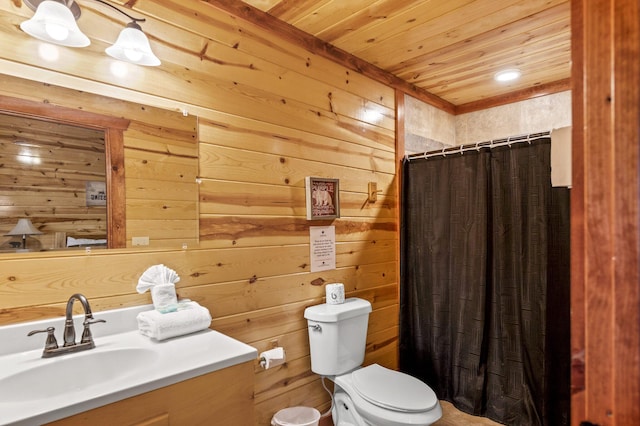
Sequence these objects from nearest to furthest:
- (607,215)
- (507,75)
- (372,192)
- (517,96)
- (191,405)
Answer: (607,215), (191,405), (372,192), (507,75), (517,96)

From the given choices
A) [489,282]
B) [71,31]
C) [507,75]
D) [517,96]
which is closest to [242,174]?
[71,31]

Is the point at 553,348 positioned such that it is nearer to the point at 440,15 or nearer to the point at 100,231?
the point at 440,15

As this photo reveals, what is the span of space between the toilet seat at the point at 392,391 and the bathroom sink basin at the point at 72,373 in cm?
105

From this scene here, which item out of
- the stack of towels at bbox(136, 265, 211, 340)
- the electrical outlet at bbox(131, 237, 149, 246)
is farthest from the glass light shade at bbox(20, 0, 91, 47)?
the stack of towels at bbox(136, 265, 211, 340)

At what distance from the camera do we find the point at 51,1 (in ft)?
4.18

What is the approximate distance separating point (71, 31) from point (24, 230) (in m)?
0.71

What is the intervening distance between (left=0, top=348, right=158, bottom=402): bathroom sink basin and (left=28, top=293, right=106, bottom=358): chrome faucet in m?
0.03

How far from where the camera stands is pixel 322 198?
7.39 feet

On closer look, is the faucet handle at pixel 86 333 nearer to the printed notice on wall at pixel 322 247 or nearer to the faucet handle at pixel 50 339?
the faucet handle at pixel 50 339

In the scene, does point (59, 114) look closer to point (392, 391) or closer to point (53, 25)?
point (53, 25)

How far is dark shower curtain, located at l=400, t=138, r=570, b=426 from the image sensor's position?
2.08 metres

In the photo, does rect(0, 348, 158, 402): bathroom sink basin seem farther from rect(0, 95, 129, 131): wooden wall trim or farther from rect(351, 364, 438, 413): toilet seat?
rect(351, 364, 438, 413): toilet seat

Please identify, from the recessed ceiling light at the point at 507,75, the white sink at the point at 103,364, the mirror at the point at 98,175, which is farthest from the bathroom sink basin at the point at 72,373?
the recessed ceiling light at the point at 507,75

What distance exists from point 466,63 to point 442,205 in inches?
38.4
